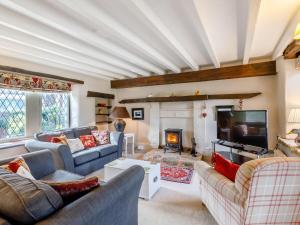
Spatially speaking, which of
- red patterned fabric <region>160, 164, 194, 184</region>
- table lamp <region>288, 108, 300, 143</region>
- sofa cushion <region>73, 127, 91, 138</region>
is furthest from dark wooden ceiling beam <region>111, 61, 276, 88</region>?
red patterned fabric <region>160, 164, 194, 184</region>

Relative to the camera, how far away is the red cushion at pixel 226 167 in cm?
164

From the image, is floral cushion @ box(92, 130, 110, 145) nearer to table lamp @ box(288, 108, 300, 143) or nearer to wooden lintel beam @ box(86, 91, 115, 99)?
wooden lintel beam @ box(86, 91, 115, 99)

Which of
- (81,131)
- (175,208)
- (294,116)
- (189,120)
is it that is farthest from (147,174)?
(189,120)

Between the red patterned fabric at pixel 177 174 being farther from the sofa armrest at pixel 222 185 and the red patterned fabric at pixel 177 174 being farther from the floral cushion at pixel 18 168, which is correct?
the floral cushion at pixel 18 168

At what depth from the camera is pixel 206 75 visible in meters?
4.62

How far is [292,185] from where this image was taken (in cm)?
127

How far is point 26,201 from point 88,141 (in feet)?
10.2

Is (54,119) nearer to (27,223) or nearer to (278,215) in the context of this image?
(27,223)

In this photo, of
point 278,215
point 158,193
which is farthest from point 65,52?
point 278,215

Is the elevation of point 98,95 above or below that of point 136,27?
below

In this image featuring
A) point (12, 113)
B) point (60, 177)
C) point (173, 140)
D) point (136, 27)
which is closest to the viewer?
point (60, 177)

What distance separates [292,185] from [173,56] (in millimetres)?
3162

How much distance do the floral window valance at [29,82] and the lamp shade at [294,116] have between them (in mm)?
4818

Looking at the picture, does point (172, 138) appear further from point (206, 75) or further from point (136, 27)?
point (136, 27)
